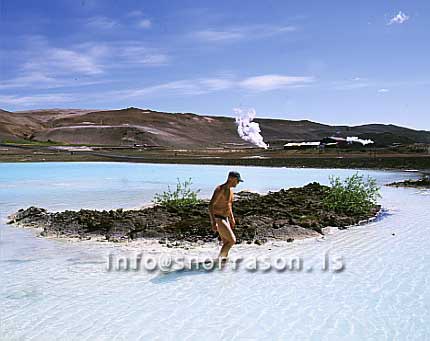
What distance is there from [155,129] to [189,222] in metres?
94.2

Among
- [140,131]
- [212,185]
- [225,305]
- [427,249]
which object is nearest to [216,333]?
[225,305]

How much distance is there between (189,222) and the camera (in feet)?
32.0

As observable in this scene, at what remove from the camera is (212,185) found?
20.5 metres

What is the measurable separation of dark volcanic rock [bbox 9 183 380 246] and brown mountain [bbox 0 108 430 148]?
68.8 metres

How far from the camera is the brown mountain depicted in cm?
9062

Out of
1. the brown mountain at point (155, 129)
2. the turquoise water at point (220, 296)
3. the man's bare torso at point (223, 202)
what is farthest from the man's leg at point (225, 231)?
the brown mountain at point (155, 129)

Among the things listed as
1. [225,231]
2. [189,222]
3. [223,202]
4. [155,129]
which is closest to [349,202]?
[189,222]

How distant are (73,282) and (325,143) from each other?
5008 cm

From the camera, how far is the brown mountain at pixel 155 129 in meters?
90.6

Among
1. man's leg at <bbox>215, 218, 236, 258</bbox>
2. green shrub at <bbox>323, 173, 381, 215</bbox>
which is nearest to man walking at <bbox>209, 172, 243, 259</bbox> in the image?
man's leg at <bbox>215, 218, 236, 258</bbox>

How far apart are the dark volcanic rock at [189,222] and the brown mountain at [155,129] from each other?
68820 millimetres

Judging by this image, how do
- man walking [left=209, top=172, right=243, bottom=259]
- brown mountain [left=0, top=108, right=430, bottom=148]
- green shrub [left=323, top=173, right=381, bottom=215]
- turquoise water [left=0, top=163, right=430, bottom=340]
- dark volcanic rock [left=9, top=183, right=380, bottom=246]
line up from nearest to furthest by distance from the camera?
turquoise water [left=0, top=163, right=430, bottom=340]
man walking [left=209, top=172, right=243, bottom=259]
dark volcanic rock [left=9, top=183, right=380, bottom=246]
green shrub [left=323, top=173, right=381, bottom=215]
brown mountain [left=0, top=108, right=430, bottom=148]

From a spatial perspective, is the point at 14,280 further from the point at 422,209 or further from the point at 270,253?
the point at 422,209

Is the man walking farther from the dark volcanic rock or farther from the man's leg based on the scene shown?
the dark volcanic rock
